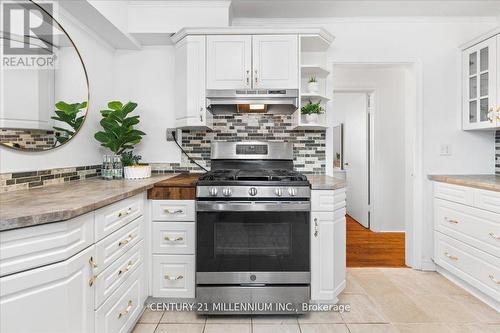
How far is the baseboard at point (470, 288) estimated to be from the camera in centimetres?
221

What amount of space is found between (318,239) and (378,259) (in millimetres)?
1490

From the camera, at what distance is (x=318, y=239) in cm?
213

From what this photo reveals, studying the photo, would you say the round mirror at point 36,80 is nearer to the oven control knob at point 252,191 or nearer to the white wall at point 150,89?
the white wall at point 150,89

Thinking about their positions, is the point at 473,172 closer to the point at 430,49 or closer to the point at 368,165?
the point at 430,49

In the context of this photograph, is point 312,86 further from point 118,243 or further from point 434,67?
point 118,243

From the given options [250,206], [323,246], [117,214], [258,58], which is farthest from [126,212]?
[258,58]

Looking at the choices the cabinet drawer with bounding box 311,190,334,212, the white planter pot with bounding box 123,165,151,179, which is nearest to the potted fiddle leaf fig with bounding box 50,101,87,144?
the white planter pot with bounding box 123,165,151,179

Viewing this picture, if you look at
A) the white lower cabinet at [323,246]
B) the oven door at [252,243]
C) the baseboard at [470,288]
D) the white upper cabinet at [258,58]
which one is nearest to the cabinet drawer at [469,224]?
the baseboard at [470,288]

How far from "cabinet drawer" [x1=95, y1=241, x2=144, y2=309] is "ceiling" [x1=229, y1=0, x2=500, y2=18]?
2.14 metres

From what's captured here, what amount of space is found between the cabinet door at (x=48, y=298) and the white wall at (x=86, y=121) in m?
0.82

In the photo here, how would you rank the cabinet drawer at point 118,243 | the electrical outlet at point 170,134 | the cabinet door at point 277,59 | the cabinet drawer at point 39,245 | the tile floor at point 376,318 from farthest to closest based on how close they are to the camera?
the electrical outlet at point 170,134 → the cabinet door at point 277,59 → the tile floor at point 376,318 → the cabinet drawer at point 118,243 → the cabinet drawer at point 39,245

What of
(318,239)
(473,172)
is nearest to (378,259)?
(473,172)

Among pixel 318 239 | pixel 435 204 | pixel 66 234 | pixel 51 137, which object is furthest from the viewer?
pixel 435 204

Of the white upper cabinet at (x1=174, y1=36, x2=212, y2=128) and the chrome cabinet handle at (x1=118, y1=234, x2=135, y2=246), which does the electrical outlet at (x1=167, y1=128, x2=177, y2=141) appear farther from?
the chrome cabinet handle at (x1=118, y1=234, x2=135, y2=246)
